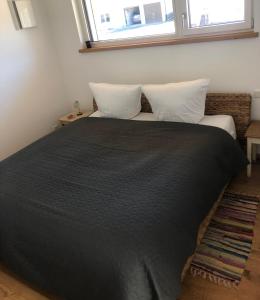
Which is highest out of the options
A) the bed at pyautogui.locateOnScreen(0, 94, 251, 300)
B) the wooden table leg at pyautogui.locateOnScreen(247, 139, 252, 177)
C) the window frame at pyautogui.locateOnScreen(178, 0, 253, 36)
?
the window frame at pyautogui.locateOnScreen(178, 0, 253, 36)

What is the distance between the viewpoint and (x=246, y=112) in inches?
91.7

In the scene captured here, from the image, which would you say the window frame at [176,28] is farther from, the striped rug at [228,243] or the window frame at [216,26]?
the striped rug at [228,243]

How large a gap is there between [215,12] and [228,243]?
1762mm

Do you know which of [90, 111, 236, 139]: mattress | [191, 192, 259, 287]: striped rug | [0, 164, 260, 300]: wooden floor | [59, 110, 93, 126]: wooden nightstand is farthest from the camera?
[59, 110, 93, 126]: wooden nightstand

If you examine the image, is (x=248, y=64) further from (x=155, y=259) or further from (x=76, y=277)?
(x=76, y=277)

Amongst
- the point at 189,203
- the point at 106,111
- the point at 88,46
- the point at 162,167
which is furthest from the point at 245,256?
the point at 88,46

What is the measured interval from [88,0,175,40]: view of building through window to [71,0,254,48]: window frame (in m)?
0.05

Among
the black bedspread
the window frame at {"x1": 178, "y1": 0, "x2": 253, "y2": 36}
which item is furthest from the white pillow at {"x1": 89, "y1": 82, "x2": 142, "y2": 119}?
→ the window frame at {"x1": 178, "y1": 0, "x2": 253, "y2": 36}

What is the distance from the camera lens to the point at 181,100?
7.45 feet

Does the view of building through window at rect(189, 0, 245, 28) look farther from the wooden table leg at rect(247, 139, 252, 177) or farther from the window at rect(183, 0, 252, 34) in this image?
the wooden table leg at rect(247, 139, 252, 177)

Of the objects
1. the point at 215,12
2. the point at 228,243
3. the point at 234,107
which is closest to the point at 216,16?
the point at 215,12

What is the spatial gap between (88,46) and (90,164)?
5.25 feet

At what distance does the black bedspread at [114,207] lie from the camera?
129cm

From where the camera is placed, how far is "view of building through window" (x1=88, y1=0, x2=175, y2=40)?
2.56 metres
